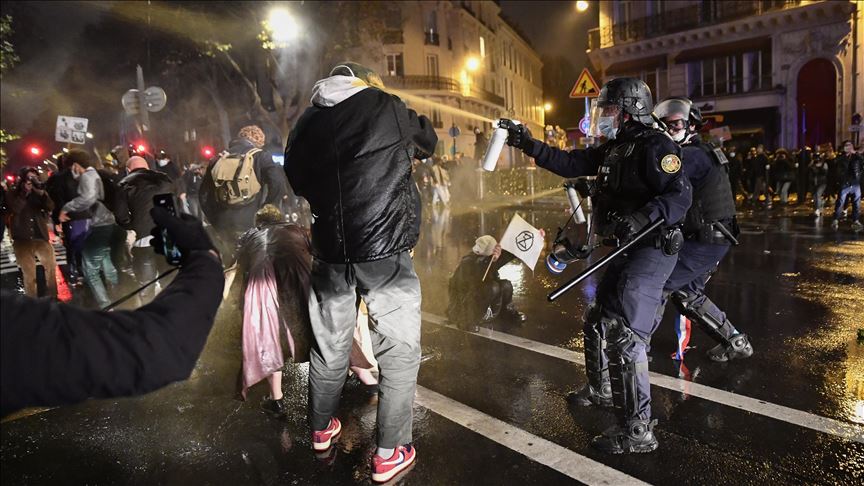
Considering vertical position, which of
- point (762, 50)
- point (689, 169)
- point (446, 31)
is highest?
point (446, 31)

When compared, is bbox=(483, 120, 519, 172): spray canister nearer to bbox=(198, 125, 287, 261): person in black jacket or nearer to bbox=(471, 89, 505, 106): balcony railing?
bbox=(198, 125, 287, 261): person in black jacket

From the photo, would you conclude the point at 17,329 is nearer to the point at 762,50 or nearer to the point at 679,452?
the point at 679,452

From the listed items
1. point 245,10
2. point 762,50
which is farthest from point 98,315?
point 762,50

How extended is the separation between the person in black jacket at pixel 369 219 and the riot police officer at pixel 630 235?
0.95 metres

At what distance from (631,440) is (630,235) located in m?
1.07

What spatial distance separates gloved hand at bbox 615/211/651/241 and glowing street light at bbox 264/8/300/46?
2458cm

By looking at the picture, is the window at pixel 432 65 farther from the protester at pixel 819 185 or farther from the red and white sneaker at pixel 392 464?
the red and white sneaker at pixel 392 464

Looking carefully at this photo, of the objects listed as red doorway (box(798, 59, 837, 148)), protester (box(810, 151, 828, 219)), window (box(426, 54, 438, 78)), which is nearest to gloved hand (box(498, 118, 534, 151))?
protester (box(810, 151, 828, 219))

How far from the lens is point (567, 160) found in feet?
12.0

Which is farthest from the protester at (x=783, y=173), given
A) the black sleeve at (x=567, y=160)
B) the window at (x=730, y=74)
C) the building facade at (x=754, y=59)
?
the black sleeve at (x=567, y=160)

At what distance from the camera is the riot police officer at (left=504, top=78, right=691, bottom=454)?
2967mm

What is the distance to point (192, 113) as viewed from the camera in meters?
47.8

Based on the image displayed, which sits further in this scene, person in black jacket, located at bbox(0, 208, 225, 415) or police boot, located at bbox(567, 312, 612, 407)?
police boot, located at bbox(567, 312, 612, 407)

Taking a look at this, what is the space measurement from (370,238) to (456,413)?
1371mm
